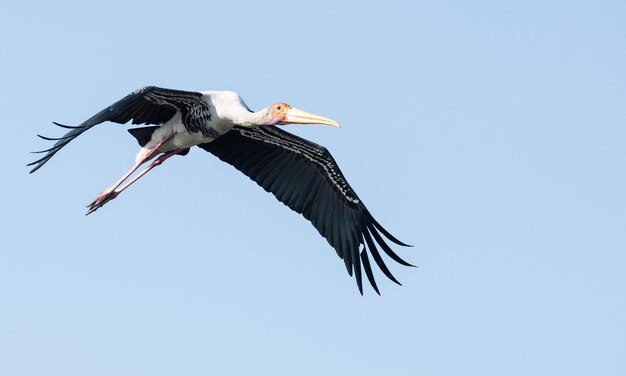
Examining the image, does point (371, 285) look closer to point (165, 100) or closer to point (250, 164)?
point (250, 164)

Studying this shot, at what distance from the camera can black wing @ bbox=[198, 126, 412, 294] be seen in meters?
26.0

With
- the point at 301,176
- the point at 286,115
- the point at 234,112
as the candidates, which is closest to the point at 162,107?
the point at 234,112

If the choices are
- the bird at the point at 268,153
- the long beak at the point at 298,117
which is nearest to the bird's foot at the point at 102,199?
the bird at the point at 268,153

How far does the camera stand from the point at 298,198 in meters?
26.3

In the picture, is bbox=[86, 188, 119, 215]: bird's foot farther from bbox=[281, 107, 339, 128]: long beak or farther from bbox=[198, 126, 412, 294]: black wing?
bbox=[281, 107, 339, 128]: long beak

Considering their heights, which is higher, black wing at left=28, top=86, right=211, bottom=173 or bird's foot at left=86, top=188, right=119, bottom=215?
black wing at left=28, top=86, right=211, bottom=173

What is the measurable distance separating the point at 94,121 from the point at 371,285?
6.55 m

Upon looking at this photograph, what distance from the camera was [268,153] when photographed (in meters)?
26.4

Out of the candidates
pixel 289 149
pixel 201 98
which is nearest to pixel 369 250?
pixel 289 149

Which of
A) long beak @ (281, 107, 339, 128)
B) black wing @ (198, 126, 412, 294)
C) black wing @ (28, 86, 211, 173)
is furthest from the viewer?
black wing @ (198, 126, 412, 294)

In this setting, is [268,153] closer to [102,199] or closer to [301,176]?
[301,176]

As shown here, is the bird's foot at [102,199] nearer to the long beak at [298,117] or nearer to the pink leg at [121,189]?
the pink leg at [121,189]

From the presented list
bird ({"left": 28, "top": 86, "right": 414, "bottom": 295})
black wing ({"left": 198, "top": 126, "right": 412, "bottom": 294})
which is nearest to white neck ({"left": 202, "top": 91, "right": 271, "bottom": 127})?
bird ({"left": 28, "top": 86, "right": 414, "bottom": 295})

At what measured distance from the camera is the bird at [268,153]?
78.4ft
